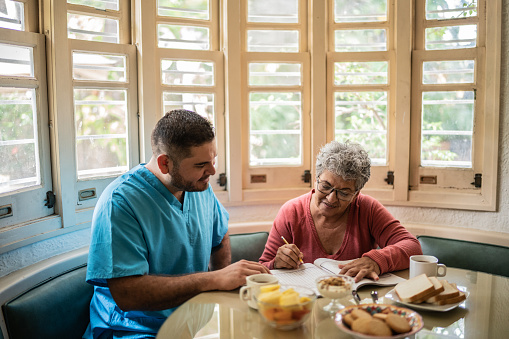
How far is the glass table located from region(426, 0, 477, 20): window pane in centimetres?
192

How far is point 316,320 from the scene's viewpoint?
1.39 metres

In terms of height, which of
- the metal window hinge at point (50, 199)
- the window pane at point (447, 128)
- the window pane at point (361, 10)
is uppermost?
the window pane at point (361, 10)

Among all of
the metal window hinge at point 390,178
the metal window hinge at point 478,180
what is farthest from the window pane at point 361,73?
the metal window hinge at point 478,180

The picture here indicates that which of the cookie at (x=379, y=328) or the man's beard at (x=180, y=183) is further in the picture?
the man's beard at (x=180, y=183)

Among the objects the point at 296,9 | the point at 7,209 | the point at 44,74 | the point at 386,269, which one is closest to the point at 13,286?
the point at 7,209

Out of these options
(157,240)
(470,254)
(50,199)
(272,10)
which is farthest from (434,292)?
(272,10)

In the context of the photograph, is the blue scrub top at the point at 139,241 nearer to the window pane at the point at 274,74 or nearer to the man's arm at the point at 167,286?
the man's arm at the point at 167,286

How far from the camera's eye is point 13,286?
1910mm

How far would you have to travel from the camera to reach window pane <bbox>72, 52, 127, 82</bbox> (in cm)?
257

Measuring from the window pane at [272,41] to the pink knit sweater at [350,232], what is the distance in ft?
3.94

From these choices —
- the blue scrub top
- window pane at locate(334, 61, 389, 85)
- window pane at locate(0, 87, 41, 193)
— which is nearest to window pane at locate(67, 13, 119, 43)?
window pane at locate(0, 87, 41, 193)

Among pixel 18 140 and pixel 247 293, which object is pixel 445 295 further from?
pixel 18 140

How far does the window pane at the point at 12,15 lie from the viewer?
7.22ft

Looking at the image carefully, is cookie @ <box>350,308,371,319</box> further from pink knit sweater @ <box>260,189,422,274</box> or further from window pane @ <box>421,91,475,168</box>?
window pane @ <box>421,91,475,168</box>
